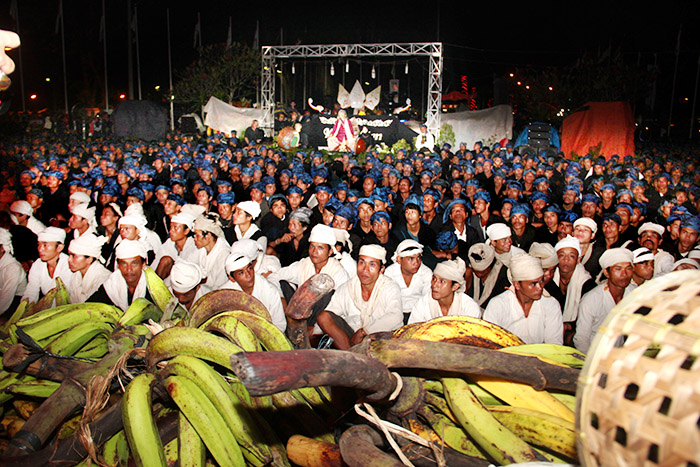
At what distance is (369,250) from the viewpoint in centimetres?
456

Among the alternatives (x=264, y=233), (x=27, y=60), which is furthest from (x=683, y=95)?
(x=27, y=60)

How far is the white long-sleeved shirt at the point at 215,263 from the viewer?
217 inches

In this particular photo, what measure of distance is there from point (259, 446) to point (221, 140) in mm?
19564

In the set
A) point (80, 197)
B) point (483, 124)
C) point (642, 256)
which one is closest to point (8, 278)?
point (80, 197)

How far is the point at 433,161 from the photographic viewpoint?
14.2 m

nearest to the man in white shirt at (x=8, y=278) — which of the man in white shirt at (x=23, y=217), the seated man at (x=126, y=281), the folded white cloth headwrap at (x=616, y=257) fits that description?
the seated man at (x=126, y=281)

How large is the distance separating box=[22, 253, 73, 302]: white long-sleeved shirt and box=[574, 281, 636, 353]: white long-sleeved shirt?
4874 millimetres

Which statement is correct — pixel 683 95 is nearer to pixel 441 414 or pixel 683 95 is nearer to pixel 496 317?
pixel 496 317

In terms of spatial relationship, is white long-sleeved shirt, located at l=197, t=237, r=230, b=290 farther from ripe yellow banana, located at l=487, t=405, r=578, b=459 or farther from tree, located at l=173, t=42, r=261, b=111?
tree, located at l=173, t=42, r=261, b=111

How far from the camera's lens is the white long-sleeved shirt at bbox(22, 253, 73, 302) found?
487 centimetres

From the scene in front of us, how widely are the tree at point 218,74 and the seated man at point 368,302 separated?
32073 millimetres

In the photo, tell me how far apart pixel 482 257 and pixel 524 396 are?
3848 mm

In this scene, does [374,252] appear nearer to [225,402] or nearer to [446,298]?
[446,298]

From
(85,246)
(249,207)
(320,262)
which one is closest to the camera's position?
(85,246)
